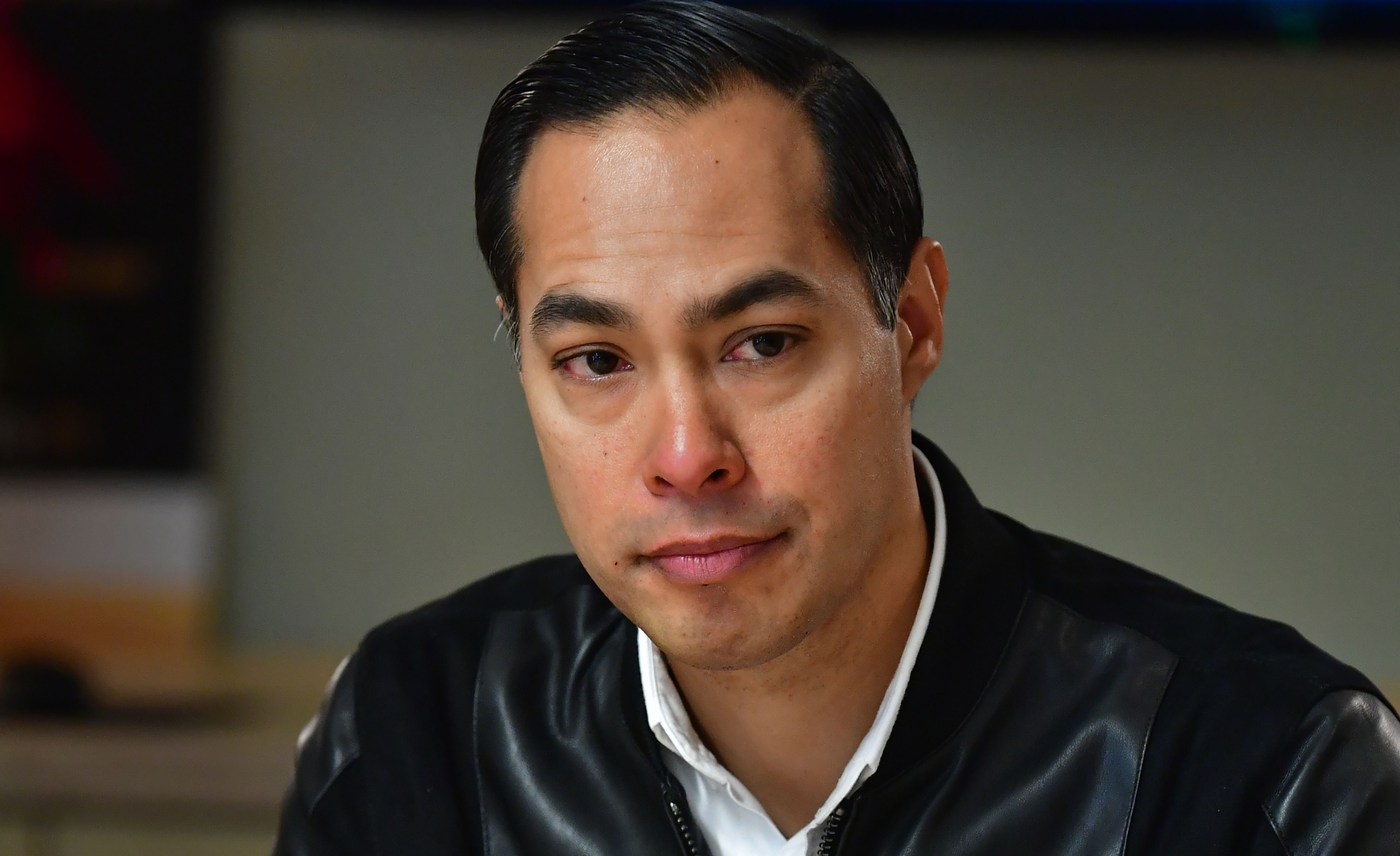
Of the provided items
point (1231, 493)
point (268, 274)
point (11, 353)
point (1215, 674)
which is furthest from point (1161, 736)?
point (11, 353)

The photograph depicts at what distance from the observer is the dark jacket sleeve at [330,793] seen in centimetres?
129

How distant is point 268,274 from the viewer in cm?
283

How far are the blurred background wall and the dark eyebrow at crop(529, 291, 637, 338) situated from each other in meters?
1.61

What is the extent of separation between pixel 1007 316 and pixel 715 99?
1.65 m

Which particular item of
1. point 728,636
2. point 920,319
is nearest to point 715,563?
point 728,636

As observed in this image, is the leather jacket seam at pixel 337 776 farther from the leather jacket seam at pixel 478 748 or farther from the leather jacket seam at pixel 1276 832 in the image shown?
the leather jacket seam at pixel 1276 832

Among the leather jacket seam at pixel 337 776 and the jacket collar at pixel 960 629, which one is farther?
the leather jacket seam at pixel 337 776

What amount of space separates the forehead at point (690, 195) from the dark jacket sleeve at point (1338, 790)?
0.50 metres

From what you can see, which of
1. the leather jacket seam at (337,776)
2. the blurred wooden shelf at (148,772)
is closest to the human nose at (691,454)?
the leather jacket seam at (337,776)

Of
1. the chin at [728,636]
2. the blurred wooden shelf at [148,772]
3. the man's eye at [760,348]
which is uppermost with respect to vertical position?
the man's eye at [760,348]

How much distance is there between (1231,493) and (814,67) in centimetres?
170

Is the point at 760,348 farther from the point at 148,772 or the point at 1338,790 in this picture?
the point at 148,772

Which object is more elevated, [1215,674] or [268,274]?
[268,274]

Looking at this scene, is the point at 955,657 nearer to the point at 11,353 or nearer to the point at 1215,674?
the point at 1215,674
